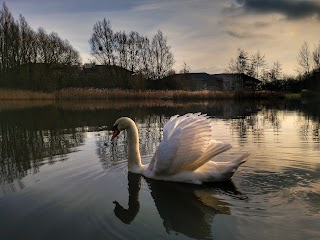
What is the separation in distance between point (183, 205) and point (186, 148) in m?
1.15

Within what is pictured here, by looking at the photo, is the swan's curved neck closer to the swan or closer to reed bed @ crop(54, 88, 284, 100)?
the swan

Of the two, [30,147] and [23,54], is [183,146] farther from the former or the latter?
[23,54]

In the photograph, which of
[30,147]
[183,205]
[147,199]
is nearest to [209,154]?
[183,205]

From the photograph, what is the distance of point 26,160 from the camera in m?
8.23

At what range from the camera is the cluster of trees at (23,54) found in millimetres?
45812

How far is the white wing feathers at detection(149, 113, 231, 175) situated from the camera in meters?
5.87

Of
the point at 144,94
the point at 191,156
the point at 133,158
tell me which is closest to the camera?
the point at 191,156

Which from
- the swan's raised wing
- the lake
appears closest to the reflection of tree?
the lake

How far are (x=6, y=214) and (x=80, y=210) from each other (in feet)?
3.25

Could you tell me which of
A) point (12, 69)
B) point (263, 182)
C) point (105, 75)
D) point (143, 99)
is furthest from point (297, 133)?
point (105, 75)

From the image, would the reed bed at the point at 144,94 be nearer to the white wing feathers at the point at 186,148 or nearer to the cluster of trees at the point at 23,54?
the cluster of trees at the point at 23,54

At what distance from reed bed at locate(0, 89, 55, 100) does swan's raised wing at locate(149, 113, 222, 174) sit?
109 ft

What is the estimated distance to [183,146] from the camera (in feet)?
19.3

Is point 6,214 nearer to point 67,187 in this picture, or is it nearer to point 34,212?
point 34,212
